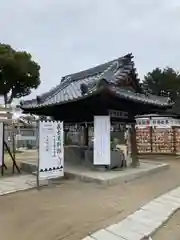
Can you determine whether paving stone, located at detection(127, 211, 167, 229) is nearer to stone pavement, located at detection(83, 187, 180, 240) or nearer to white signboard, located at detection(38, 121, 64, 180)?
stone pavement, located at detection(83, 187, 180, 240)

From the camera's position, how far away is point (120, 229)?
573 cm

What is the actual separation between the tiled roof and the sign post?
1921mm

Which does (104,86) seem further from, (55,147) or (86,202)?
(86,202)

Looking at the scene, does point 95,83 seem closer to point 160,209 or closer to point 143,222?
point 160,209

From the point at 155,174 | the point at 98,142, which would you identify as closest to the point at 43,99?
the point at 98,142

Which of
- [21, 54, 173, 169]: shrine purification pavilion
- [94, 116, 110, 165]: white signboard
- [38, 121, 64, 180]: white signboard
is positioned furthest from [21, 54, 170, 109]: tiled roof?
[38, 121, 64, 180]: white signboard

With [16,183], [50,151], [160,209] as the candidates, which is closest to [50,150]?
[50,151]

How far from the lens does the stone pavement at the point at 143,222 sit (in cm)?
538

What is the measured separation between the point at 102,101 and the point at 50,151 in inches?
119

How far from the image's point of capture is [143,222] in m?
6.21

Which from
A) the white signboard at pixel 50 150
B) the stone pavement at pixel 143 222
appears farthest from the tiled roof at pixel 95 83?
the stone pavement at pixel 143 222

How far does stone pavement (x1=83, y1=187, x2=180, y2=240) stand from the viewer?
17.6 feet

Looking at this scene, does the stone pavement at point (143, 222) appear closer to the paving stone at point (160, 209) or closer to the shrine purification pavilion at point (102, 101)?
the paving stone at point (160, 209)

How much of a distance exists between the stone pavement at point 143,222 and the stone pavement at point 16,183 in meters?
3.57
